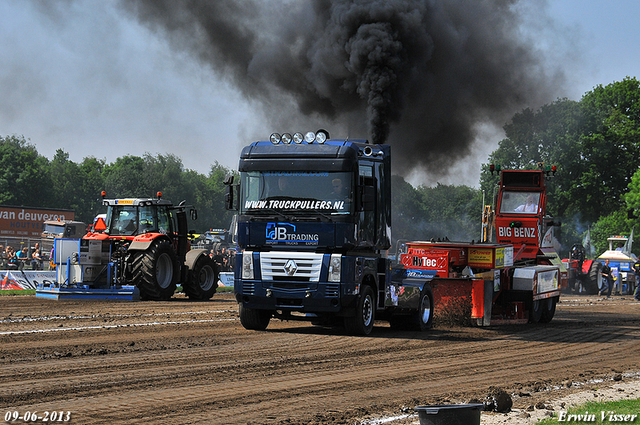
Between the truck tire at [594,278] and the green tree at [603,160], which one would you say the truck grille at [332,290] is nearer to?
the truck tire at [594,278]

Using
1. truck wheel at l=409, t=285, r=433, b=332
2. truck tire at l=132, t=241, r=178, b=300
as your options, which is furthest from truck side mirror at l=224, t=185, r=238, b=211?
truck tire at l=132, t=241, r=178, b=300

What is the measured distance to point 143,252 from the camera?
19.3m

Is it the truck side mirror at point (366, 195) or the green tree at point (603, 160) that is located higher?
the green tree at point (603, 160)

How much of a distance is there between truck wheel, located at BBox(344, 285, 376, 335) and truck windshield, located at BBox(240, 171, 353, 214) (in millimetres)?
1509

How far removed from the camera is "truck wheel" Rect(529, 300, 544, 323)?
1706cm

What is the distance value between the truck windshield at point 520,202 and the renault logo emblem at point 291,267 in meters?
8.88

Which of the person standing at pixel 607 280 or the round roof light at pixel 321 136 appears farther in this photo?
the person standing at pixel 607 280

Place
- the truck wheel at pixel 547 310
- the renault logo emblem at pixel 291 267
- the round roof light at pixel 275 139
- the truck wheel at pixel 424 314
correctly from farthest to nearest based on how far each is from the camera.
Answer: the truck wheel at pixel 547 310 < the truck wheel at pixel 424 314 < the round roof light at pixel 275 139 < the renault logo emblem at pixel 291 267

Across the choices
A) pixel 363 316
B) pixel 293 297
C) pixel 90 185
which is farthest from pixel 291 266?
pixel 90 185

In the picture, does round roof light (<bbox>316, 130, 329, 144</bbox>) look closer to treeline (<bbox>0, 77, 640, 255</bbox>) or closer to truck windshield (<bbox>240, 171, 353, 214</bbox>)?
truck windshield (<bbox>240, 171, 353, 214</bbox>)

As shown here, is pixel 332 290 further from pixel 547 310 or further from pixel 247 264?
pixel 547 310

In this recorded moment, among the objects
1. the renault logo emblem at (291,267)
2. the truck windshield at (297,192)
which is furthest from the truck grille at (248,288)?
the truck windshield at (297,192)

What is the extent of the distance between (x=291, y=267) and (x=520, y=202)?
929 centimetres

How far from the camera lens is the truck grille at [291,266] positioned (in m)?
12.1
